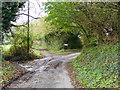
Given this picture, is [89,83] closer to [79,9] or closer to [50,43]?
[79,9]

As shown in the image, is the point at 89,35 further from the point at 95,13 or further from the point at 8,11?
the point at 8,11

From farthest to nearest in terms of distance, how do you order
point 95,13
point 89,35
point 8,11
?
point 89,35
point 8,11
point 95,13

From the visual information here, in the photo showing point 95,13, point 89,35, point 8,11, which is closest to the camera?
point 95,13

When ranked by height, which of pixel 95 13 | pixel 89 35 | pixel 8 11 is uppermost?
pixel 8 11

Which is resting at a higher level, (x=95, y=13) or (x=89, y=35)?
(x=95, y=13)

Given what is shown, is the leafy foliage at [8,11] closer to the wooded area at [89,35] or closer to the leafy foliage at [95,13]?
the wooded area at [89,35]

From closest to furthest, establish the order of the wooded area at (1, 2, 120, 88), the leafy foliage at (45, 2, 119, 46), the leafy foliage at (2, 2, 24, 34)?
the wooded area at (1, 2, 120, 88) → the leafy foliage at (45, 2, 119, 46) → the leafy foliage at (2, 2, 24, 34)

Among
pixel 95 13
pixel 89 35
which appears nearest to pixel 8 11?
pixel 95 13

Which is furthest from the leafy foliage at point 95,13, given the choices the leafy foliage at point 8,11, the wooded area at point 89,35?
the leafy foliage at point 8,11

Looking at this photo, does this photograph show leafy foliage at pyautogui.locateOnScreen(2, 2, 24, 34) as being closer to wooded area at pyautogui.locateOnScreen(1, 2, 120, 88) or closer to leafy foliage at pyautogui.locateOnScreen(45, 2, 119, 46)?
wooded area at pyautogui.locateOnScreen(1, 2, 120, 88)

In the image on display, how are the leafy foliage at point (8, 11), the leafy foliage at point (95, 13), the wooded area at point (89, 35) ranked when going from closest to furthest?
the wooded area at point (89, 35) → the leafy foliage at point (95, 13) → the leafy foliage at point (8, 11)

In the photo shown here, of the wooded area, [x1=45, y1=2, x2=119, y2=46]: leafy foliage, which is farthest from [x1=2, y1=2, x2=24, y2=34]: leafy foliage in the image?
[x1=45, y1=2, x2=119, y2=46]: leafy foliage

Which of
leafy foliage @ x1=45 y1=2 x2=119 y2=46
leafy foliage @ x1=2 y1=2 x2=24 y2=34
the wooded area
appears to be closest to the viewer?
the wooded area

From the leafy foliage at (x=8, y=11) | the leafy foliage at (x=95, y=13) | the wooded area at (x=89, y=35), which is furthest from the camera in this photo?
the leafy foliage at (x=8, y=11)
